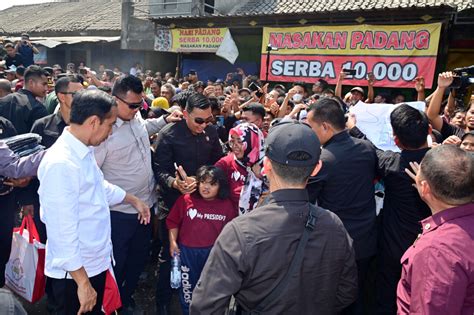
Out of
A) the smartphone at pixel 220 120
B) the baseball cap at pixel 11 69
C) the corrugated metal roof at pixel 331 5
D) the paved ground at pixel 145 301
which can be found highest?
the corrugated metal roof at pixel 331 5

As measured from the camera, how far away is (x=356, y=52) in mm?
8961

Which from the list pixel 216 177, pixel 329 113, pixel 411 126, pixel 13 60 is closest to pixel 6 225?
pixel 216 177

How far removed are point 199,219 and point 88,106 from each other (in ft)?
4.31

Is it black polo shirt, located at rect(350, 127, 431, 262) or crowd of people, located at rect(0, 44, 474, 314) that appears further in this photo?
black polo shirt, located at rect(350, 127, 431, 262)

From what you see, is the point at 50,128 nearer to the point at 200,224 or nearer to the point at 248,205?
the point at 200,224

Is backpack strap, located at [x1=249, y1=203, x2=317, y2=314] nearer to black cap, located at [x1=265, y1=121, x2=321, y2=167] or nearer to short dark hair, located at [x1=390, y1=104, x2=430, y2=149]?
black cap, located at [x1=265, y1=121, x2=321, y2=167]

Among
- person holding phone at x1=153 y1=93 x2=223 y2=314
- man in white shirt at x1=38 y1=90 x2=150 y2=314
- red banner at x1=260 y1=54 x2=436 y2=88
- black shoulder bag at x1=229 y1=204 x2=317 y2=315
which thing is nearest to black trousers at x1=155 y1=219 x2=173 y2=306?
person holding phone at x1=153 y1=93 x2=223 y2=314

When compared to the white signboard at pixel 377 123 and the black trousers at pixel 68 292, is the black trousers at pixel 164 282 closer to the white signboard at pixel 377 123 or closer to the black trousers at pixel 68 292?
the black trousers at pixel 68 292

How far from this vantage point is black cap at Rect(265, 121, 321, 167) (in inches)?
59.9

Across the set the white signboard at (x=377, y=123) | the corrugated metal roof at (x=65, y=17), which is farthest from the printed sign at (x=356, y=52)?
the corrugated metal roof at (x=65, y=17)

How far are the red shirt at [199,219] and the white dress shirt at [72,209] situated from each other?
789 millimetres

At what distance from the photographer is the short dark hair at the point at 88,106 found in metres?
2.09

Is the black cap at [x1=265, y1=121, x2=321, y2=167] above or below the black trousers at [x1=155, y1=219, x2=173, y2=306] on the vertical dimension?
above

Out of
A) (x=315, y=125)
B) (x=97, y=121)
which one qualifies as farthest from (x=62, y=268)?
(x=315, y=125)
